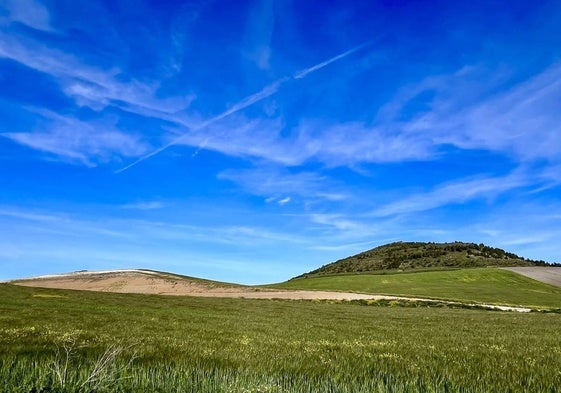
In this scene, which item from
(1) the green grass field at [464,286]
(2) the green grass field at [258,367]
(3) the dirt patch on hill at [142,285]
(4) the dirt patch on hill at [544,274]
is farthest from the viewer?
(4) the dirt patch on hill at [544,274]

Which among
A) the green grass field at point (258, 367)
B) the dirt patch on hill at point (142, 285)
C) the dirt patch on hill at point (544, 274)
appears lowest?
the green grass field at point (258, 367)

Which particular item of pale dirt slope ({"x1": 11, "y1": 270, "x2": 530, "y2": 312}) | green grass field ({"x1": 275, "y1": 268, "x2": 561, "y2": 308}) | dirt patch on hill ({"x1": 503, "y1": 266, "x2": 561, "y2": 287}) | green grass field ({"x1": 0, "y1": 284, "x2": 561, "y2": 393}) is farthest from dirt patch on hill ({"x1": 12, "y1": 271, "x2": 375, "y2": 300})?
green grass field ({"x1": 0, "y1": 284, "x2": 561, "y2": 393})

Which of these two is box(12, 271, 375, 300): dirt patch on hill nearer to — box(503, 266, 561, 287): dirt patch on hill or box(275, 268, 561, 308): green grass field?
box(275, 268, 561, 308): green grass field

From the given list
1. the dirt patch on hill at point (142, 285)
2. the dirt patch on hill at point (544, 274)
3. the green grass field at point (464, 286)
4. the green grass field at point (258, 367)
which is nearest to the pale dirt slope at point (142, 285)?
the dirt patch on hill at point (142, 285)

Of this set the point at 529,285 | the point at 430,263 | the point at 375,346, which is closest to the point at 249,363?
the point at 375,346

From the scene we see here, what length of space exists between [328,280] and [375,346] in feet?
373

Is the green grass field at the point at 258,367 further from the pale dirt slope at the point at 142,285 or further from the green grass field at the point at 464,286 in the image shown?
the green grass field at the point at 464,286

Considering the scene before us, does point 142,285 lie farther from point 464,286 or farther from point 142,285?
point 464,286

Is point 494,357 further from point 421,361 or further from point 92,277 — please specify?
point 92,277

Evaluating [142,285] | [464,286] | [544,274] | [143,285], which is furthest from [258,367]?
[544,274]

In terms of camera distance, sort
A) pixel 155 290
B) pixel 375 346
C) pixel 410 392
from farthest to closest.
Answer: pixel 155 290 < pixel 375 346 < pixel 410 392

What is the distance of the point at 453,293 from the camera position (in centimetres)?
8962

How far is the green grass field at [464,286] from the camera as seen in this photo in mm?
83525

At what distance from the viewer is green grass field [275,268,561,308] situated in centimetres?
8353
